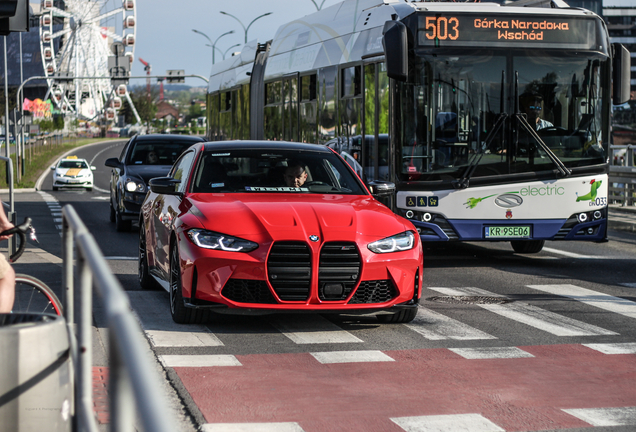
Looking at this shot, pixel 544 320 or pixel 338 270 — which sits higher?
pixel 338 270

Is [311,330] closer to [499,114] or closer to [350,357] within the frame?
[350,357]

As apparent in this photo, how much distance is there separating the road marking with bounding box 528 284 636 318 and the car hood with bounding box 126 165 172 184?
8028 millimetres

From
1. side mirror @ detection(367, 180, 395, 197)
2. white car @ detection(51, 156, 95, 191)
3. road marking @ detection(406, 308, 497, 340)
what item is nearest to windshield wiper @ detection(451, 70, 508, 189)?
side mirror @ detection(367, 180, 395, 197)

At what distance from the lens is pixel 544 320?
838 centimetres

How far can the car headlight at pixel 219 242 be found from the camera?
727cm

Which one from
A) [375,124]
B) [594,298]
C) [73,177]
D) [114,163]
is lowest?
[594,298]

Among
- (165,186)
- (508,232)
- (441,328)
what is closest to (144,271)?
(165,186)

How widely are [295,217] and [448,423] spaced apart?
2873 millimetres

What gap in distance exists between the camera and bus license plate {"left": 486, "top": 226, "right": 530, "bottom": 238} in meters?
11.8

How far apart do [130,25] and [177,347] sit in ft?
231

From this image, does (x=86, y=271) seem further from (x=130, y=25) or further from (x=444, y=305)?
(x=130, y=25)

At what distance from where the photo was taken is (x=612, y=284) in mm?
10922

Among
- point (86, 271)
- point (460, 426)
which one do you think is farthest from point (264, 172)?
point (86, 271)

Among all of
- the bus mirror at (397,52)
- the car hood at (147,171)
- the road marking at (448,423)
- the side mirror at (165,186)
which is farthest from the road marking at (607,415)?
the car hood at (147,171)
